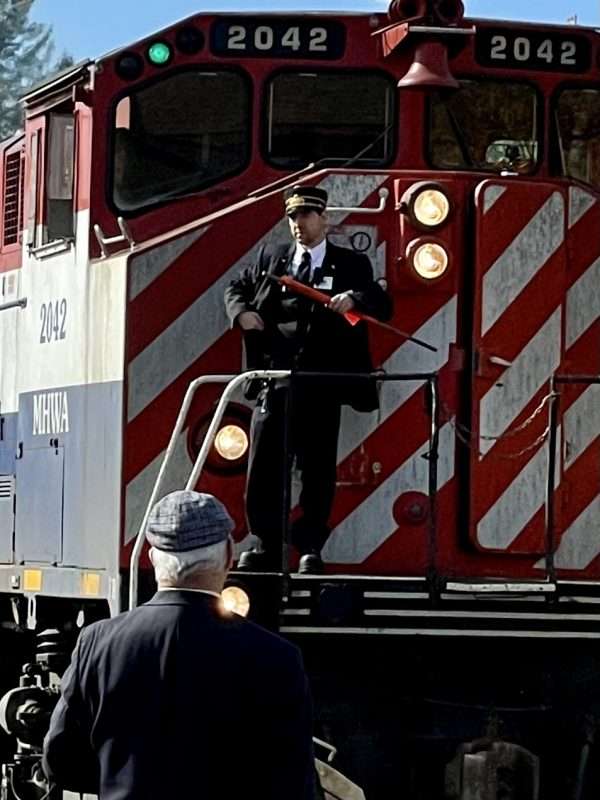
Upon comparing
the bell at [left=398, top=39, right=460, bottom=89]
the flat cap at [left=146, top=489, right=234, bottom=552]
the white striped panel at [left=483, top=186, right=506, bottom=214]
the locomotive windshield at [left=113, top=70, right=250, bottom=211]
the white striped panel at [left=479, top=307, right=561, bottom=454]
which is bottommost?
the flat cap at [left=146, top=489, right=234, bottom=552]

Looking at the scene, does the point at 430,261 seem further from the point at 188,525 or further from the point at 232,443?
the point at 188,525

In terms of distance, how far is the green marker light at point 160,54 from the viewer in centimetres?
984

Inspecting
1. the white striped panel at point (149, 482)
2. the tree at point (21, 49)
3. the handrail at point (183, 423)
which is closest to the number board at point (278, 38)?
the handrail at point (183, 423)

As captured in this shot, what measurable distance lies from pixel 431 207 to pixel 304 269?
0.67 metres

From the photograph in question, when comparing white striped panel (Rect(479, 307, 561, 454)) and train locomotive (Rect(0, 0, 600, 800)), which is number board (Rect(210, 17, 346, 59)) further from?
white striped panel (Rect(479, 307, 561, 454))

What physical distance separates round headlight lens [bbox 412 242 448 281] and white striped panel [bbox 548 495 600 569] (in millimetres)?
1354

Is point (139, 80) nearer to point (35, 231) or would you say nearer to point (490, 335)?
point (35, 231)

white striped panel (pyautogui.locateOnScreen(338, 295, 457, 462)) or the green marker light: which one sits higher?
the green marker light

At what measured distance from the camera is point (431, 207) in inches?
371

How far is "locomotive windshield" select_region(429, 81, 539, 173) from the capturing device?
9.99 metres

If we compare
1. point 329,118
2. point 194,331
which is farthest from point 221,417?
point 329,118

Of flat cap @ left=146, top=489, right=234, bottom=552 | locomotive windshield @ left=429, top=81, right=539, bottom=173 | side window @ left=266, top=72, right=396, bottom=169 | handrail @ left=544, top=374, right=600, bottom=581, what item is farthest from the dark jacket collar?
locomotive windshield @ left=429, top=81, right=539, bottom=173

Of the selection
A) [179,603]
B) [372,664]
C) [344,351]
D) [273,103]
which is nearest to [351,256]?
[344,351]

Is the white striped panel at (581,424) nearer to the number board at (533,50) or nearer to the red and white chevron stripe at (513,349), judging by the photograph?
the red and white chevron stripe at (513,349)
